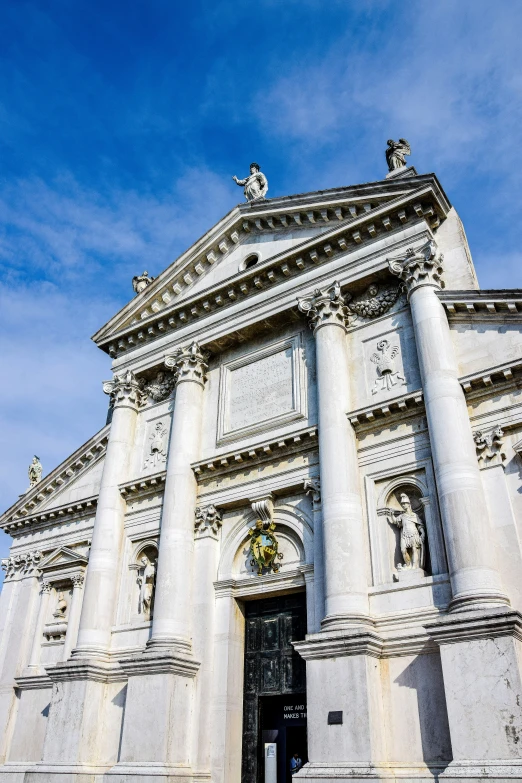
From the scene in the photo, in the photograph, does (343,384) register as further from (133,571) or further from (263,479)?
(133,571)

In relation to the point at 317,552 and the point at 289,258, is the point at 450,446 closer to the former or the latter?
the point at 317,552

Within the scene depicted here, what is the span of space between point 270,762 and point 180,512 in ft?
21.6

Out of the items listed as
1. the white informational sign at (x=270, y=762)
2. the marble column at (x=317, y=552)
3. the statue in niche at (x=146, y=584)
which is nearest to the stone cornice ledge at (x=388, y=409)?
the marble column at (x=317, y=552)

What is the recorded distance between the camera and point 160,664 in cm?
1627

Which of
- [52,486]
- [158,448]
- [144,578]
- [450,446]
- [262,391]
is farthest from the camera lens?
[52,486]

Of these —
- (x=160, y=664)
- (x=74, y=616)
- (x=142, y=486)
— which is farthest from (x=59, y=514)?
(x=160, y=664)

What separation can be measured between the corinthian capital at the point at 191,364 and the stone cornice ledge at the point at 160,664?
819 cm

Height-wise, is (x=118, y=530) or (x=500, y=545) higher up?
(x=118, y=530)

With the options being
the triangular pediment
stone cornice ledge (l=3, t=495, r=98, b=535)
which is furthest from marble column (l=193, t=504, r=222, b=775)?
stone cornice ledge (l=3, t=495, r=98, b=535)

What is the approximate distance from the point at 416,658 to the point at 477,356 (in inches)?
272

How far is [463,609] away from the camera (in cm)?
1265

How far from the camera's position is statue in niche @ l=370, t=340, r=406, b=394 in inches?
667

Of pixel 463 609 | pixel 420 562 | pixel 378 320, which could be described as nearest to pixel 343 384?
pixel 378 320

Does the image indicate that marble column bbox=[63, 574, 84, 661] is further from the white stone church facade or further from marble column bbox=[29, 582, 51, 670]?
marble column bbox=[29, 582, 51, 670]
